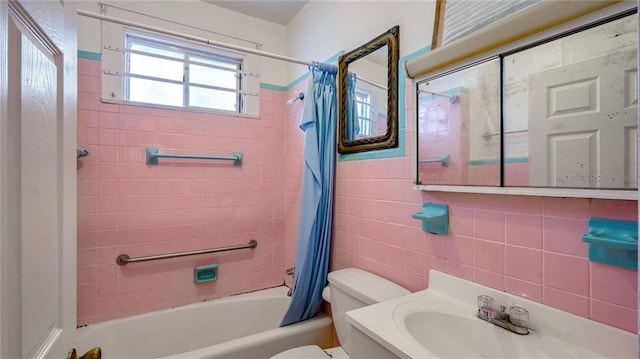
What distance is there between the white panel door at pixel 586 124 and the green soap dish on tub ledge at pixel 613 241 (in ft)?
0.32

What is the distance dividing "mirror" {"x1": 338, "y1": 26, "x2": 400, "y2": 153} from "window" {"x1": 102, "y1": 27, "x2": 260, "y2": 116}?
0.85 metres

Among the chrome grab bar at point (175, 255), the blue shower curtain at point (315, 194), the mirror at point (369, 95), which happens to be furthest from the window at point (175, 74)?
the chrome grab bar at point (175, 255)

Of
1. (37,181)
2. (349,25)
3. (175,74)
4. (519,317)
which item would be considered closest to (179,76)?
(175,74)

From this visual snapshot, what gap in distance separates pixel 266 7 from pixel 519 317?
2.32 metres

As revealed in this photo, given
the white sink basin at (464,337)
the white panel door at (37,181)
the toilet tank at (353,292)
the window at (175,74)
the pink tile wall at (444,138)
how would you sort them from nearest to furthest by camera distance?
the white panel door at (37,181) < the white sink basin at (464,337) < the pink tile wall at (444,138) < the toilet tank at (353,292) < the window at (175,74)

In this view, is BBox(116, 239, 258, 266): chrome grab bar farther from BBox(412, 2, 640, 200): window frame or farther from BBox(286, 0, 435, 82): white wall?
BBox(412, 2, 640, 200): window frame

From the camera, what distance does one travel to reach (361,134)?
1.60 meters

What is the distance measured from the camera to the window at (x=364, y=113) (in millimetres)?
1544

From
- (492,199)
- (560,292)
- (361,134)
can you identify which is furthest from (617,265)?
(361,134)

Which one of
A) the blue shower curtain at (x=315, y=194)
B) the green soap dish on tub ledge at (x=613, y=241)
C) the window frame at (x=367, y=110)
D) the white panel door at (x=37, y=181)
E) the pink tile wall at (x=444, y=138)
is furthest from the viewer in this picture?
the blue shower curtain at (x=315, y=194)

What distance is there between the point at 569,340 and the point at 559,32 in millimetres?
855

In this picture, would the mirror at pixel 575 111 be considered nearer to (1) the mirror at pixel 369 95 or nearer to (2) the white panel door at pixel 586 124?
(2) the white panel door at pixel 586 124

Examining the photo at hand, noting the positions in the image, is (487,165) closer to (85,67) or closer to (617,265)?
(617,265)

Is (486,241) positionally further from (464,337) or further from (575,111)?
(575,111)
